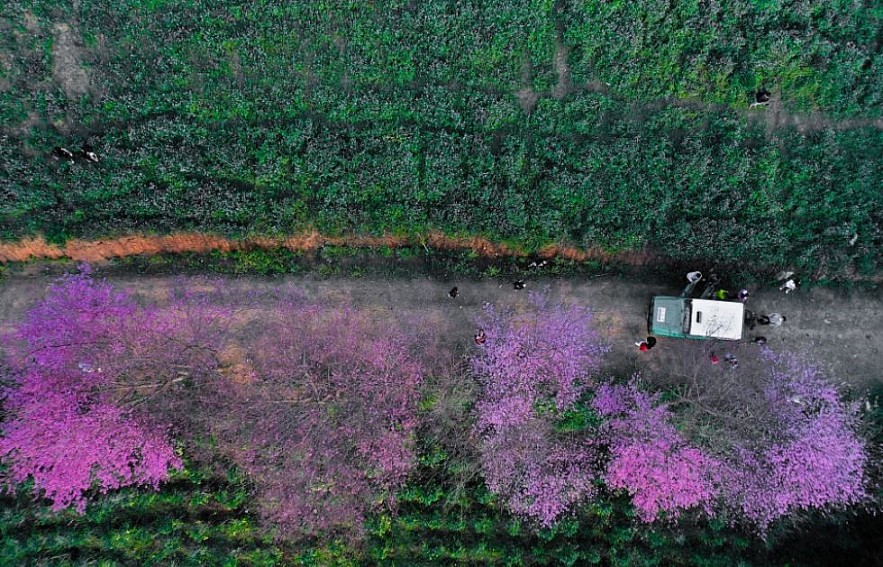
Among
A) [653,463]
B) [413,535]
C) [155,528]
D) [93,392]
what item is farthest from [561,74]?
[155,528]

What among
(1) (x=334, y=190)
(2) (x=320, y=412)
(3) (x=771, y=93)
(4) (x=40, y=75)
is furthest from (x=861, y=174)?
(4) (x=40, y=75)

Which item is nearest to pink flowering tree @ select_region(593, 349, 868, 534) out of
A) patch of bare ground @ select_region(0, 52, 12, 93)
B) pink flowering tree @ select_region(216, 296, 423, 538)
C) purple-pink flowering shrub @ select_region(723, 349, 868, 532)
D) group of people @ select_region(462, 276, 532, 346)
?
purple-pink flowering shrub @ select_region(723, 349, 868, 532)

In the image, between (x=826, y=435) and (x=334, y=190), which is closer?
(x=826, y=435)

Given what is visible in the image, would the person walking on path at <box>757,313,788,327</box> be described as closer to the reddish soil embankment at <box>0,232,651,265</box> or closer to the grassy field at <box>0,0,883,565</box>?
the grassy field at <box>0,0,883,565</box>

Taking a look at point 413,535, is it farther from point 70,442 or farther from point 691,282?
point 691,282

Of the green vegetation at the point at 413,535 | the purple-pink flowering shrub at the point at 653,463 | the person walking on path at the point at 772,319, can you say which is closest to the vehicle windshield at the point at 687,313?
the purple-pink flowering shrub at the point at 653,463

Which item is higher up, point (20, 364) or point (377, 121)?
point (377, 121)

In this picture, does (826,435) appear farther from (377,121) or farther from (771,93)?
(377,121)
